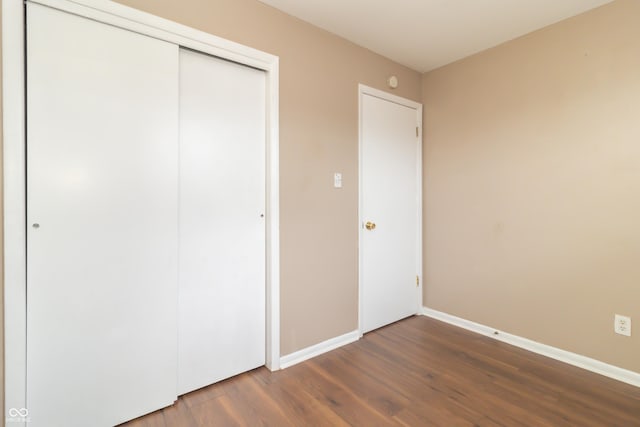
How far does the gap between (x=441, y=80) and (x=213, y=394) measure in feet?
11.0

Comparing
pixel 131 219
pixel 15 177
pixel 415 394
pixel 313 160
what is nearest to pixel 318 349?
pixel 415 394

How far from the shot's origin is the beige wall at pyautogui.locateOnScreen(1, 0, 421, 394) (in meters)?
2.06

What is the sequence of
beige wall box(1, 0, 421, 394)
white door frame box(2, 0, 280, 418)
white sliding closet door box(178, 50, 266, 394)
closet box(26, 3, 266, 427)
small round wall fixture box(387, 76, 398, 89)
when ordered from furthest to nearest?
small round wall fixture box(387, 76, 398, 89), beige wall box(1, 0, 421, 394), white sliding closet door box(178, 50, 266, 394), closet box(26, 3, 266, 427), white door frame box(2, 0, 280, 418)

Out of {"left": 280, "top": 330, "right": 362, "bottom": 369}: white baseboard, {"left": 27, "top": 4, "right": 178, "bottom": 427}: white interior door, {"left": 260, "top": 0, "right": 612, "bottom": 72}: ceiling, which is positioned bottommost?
{"left": 280, "top": 330, "right": 362, "bottom": 369}: white baseboard

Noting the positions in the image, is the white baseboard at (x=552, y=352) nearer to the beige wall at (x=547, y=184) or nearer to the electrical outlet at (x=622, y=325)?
the beige wall at (x=547, y=184)

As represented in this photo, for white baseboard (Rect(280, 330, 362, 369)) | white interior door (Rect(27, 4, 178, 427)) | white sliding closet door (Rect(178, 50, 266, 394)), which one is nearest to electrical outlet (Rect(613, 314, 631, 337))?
white baseboard (Rect(280, 330, 362, 369))

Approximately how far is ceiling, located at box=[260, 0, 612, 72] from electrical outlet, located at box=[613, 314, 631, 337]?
7.04 feet

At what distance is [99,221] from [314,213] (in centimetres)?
135

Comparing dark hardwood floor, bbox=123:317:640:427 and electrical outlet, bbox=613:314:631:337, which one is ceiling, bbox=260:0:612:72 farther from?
dark hardwood floor, bbox=123:317:640:427

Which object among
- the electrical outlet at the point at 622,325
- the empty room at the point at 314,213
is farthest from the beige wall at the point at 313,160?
the electrical outlet at the point at 622,325

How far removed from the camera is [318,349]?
7.60ft

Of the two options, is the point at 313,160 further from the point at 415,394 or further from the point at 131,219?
the point at 415,394

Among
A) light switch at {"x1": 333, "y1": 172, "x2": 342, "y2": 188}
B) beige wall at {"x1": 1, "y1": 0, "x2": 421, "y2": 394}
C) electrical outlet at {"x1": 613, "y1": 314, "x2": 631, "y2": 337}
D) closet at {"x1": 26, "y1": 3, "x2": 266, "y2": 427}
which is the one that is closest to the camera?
closet at {"x1": 26, "y1": 3, "x2": 266, "y2": 427}

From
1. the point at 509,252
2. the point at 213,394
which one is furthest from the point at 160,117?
the point at 509,252
